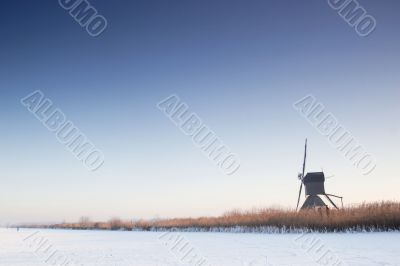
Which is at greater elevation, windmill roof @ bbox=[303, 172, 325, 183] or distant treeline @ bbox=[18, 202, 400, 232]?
windmill roof @ bbox=[303, 172, 325, 183]

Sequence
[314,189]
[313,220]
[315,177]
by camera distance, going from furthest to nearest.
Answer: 1. [315,177]
2. [314,189]
3. [313,220]

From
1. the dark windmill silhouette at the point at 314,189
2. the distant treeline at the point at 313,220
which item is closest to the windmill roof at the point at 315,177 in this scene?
the dark windmill silhouette at the point at 314,189

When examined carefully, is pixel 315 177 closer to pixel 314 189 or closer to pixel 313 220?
pixel 314 189

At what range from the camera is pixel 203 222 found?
24938mm

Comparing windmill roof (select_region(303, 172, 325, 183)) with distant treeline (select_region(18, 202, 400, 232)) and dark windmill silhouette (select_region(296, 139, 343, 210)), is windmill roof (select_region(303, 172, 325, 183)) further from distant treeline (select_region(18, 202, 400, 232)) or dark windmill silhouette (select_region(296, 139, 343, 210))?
distant treeline (select_region(18, 202, 400, 232))

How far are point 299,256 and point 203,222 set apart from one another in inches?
648

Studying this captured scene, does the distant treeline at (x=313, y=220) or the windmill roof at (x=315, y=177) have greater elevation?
the windmill roof at (x=315, y=177)

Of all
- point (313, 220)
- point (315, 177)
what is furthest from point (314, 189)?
point (313, 220)

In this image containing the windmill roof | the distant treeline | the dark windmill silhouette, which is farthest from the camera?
the windmill roof

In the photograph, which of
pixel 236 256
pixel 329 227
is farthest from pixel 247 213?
pixel 236 256

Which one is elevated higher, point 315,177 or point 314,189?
point 315,177

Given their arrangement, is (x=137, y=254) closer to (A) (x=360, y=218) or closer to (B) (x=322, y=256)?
(B) (x=322, y=256)

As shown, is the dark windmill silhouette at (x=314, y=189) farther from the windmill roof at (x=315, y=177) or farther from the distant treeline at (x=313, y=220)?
the distant treeline at (x=313, y=220)

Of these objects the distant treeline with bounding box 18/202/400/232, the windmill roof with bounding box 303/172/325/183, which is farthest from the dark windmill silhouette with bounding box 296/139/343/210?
the distant treeline with bounding box 18/202/400/232
